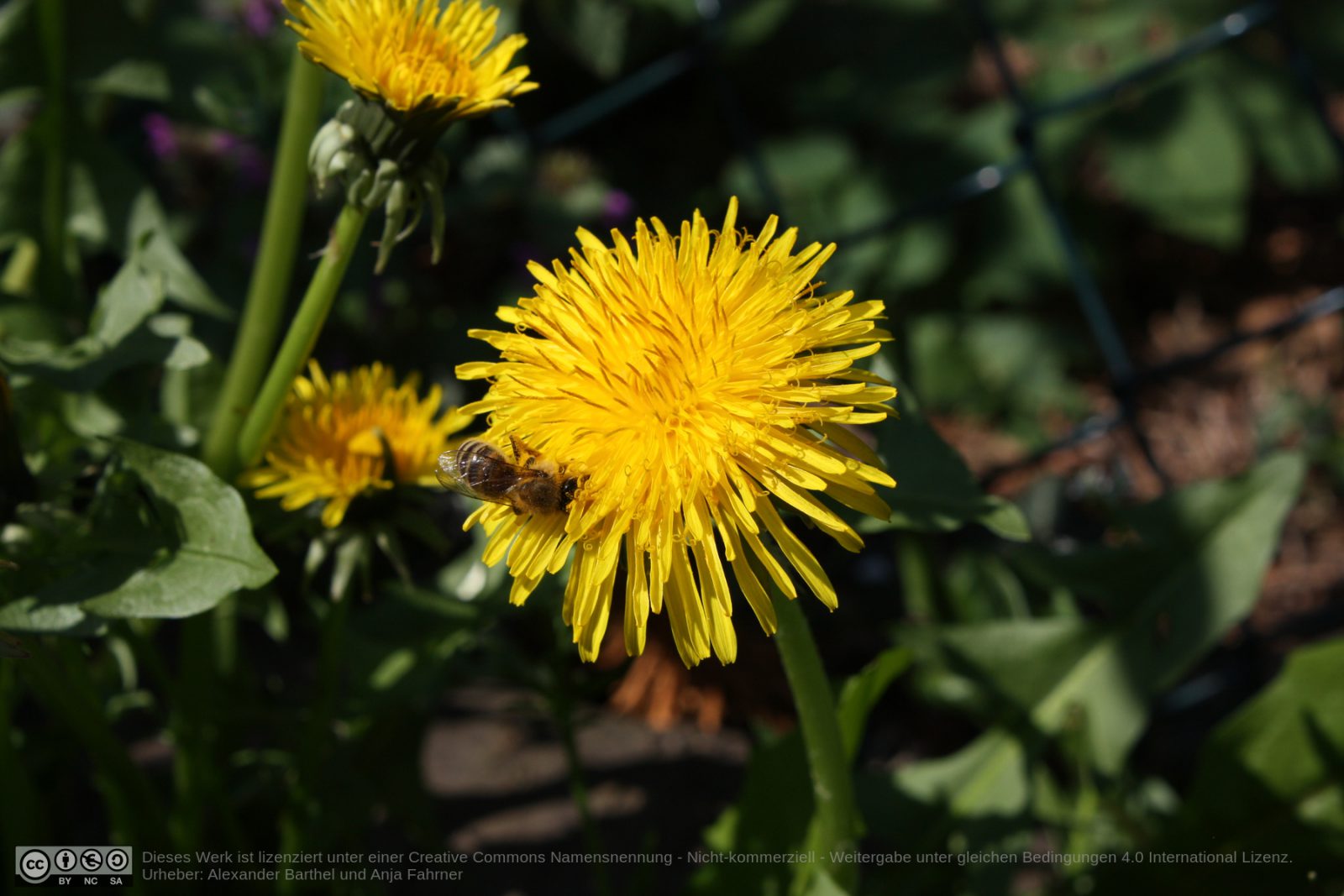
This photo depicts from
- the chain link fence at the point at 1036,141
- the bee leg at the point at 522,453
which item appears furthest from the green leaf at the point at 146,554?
the chain link fence at the point at 1036,141

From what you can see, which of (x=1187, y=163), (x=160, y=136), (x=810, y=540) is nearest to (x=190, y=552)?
(x=810, y=540)

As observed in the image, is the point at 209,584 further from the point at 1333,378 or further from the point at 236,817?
the point at 1333,378

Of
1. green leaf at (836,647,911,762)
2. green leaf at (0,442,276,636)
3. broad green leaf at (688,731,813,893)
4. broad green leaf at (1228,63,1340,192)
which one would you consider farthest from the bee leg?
broad green leaf at (1228,63,1340,192)

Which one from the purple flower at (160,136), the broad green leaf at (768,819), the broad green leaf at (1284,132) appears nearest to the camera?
the broad green leaf at (768,819)

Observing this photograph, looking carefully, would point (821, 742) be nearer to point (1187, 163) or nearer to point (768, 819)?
point (768, 819)

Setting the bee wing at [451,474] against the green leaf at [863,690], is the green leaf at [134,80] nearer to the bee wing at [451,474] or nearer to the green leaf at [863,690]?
the bee wing at [451,474]

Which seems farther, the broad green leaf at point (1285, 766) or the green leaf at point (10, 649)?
the broad green leaf at point (1285, 766)
